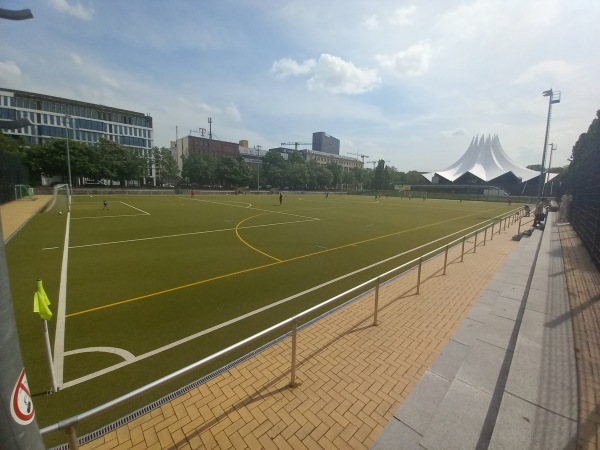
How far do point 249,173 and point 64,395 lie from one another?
81.5 metres

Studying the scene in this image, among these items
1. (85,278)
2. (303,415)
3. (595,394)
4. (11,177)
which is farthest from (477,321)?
(11,177)

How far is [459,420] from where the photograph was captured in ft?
11.1

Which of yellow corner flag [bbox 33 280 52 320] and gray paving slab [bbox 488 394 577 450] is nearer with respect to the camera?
gray paving slab [bbox 488 394 577 450]

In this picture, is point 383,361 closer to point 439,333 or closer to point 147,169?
point 439,333

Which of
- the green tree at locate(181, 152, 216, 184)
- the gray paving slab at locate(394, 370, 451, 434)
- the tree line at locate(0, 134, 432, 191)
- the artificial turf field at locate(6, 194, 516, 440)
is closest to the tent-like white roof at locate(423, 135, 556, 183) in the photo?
the tree line at locate(0, 134, 432, 191)

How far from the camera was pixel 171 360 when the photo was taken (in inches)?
205

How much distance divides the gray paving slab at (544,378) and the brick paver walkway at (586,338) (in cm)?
11

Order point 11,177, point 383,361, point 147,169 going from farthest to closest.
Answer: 1. point 147,169
2. point 11,177
3. point 383,361

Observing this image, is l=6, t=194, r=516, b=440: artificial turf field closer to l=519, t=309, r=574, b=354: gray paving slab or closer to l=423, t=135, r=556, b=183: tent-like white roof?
l=519, t=309, r=574, b=354: gray paving slab

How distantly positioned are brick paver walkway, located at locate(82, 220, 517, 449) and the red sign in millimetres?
2002

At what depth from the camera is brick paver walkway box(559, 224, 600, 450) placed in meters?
3.24

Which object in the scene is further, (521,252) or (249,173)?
(249,173)

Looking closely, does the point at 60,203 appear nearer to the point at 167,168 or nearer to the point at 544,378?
the point at 544,378

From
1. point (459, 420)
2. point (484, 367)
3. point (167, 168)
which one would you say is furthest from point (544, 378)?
point (167, 168)
